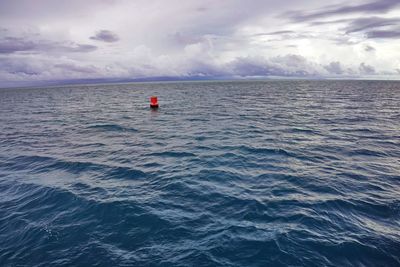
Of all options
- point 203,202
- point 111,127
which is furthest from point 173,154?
point 111,127

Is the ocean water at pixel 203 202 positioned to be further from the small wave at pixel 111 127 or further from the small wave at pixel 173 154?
the small wave at pixel 111 127

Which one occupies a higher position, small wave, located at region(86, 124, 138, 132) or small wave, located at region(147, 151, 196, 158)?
small wave, located at region(86, 124, 138, 132)

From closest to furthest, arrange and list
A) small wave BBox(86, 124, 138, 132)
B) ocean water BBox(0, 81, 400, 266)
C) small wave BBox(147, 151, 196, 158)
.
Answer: ocean water BBox(0, 81, 400, 266) < small wave BBox(147, 151, 196, 158) < small wave BBox(86, 124, 138, 132)

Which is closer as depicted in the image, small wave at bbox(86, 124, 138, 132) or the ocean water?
the ocean water

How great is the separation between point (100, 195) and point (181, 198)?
3.82 metres

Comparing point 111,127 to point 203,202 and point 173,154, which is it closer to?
point 173,154

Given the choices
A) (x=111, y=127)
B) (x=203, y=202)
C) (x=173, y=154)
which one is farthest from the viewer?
(x=111, y=127)

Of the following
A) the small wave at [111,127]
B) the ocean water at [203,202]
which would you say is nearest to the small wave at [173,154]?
the ocean water at [203,202]

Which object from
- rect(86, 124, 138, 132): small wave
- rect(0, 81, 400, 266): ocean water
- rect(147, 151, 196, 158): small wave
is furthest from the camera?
rect(86, 124, 138, 132): small wave

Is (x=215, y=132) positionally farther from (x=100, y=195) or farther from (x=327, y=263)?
(x=327, y=263)

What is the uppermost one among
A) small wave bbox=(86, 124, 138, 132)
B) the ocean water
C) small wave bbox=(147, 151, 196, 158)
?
small wave bbox=(86, 124, 138, 132)

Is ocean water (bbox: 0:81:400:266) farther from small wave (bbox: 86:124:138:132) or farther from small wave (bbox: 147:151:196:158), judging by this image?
small wave (bbox: 86:124:138:132)

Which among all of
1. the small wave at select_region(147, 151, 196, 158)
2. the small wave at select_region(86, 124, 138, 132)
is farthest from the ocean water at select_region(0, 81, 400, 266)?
the small wave at select_region(86, 124, 138, 132)

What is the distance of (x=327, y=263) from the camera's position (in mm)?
7105
